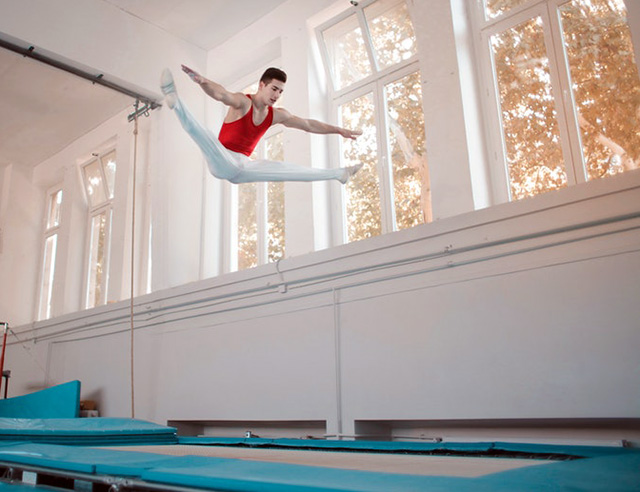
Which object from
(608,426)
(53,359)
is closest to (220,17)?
(53,359)

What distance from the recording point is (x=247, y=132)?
12.3ft

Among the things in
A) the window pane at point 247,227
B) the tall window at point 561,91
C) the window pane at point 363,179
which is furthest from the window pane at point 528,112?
the window pane at point 247,227

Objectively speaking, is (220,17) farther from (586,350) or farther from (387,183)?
(586,350)

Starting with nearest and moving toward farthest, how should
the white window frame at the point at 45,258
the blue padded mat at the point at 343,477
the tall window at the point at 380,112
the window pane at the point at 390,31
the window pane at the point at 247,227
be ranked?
1. the blue padded mat at the point at 343,477
2. the tall window at the point at 380,112
3. the window pane at the point at 390,31
4. the window pane at the point at 247,227
5. the white window frame at the point at 45,258

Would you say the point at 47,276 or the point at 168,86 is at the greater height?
the point at 47,276

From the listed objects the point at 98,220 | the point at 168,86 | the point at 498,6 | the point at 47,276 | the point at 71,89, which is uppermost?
the point at 71,89

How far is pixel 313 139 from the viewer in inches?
225

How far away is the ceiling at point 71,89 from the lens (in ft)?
20.9

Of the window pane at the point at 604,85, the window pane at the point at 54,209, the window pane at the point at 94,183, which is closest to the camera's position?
the window pane at the point at 604,85

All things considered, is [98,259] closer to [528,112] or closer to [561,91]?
[528,112]

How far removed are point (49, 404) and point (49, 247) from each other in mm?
4887

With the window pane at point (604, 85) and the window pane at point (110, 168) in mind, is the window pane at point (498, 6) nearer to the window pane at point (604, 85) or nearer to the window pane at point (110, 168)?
the window pane at point (604, 85)

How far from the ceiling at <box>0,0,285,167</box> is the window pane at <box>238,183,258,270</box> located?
74.9 inches

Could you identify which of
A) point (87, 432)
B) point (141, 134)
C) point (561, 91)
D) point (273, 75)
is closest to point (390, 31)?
point (561, 91)
